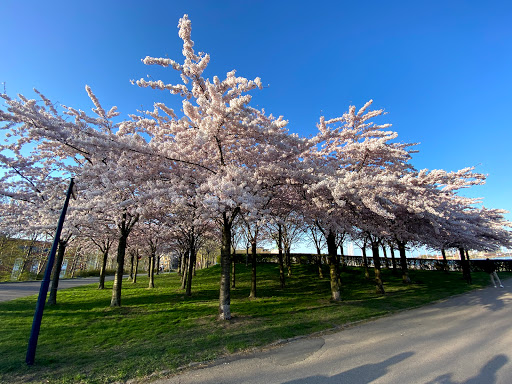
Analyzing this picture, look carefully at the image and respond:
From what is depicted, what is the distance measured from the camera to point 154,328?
8227 millimetres

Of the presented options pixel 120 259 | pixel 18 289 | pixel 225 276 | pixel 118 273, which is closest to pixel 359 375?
pixel 225 276

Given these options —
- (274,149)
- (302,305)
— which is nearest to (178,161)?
(274,149)

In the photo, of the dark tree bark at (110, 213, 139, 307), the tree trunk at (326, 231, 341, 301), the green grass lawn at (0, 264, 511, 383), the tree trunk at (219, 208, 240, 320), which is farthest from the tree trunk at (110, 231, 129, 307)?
the tree trunk at (326, 231, 341, 301)

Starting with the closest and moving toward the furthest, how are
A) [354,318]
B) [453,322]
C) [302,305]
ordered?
1. [453,322]
2. [354,318]
3. [302,305]

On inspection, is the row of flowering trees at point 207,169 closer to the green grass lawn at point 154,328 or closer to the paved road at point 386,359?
the green grass lawn at point 154,328

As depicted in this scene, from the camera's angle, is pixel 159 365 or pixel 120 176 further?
pixel 120 176

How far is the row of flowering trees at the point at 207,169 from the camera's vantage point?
7.75 m

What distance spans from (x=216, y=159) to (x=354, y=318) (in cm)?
786

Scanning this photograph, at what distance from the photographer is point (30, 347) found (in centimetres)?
559

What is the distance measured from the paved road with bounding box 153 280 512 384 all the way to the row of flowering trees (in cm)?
349

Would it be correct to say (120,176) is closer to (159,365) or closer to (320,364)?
(159,365)

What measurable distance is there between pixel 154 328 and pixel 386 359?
6.88m

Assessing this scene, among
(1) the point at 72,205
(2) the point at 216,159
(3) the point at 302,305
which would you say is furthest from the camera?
(3) the point at 302,305

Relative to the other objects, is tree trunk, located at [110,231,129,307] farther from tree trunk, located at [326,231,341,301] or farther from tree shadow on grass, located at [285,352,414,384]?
tree trunk, located at [326,231,341,301]
